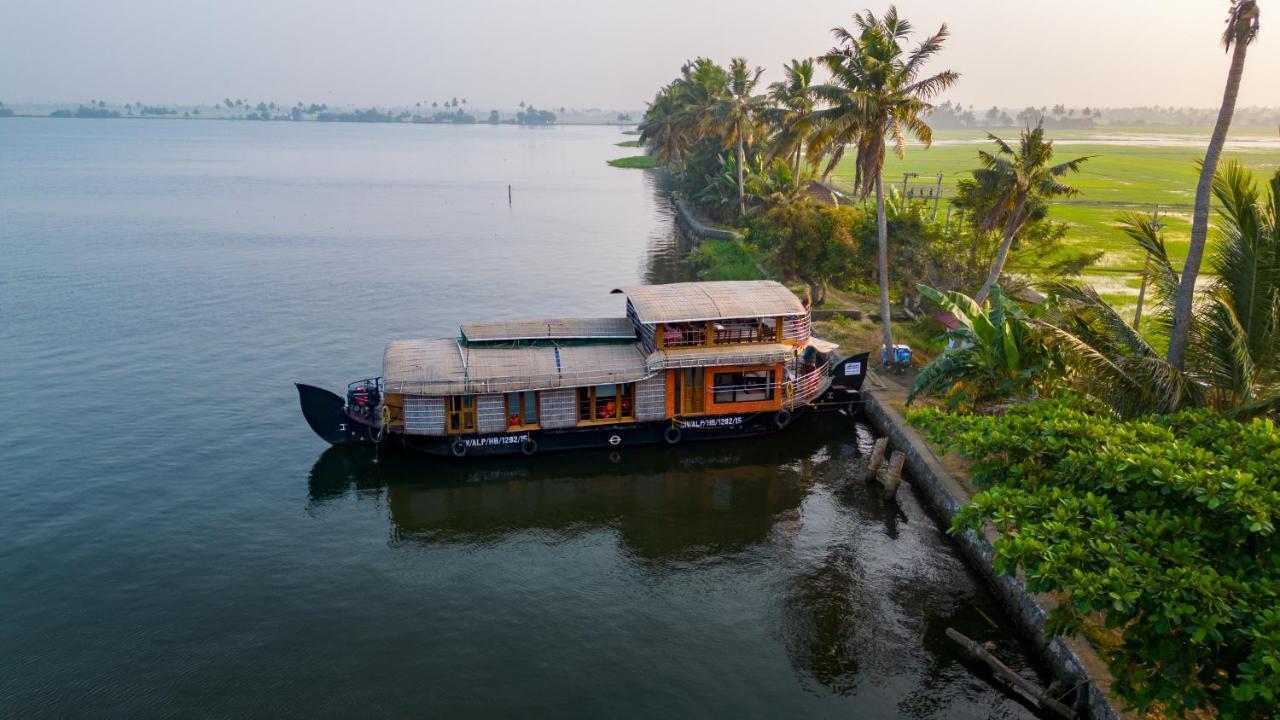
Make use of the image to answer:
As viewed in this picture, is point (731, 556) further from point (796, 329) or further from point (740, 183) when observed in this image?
point (740, 183)

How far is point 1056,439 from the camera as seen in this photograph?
51.6 ft

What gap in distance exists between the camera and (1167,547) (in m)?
13.2

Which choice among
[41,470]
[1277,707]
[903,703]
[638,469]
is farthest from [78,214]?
[1277,707]

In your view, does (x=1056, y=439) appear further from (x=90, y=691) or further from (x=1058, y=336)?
(x=90, y=691)

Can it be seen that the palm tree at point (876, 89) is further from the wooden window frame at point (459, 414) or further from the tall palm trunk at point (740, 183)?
the tall palm trunk at point (740, 183)

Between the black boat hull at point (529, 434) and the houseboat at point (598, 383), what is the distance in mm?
39

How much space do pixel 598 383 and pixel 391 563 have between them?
895cm

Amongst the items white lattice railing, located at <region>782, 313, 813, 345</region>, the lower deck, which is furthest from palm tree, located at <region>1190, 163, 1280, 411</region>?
the lower deck

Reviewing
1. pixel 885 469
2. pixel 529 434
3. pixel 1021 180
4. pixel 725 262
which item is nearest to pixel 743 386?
pixel 885 469

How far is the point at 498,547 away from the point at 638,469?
6803 mm

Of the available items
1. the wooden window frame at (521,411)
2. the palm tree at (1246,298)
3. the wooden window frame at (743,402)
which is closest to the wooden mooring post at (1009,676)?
the palm tree at (1246,298)

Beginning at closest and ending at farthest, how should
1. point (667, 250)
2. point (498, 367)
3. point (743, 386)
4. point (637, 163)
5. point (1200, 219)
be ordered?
point (1200, 219), point (498, 367), point (743, 386), point (667, 250), point (637, 163)

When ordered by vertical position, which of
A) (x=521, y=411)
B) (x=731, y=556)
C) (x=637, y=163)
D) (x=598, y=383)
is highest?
(x=637, y=163)

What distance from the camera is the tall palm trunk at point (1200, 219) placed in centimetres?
1677
